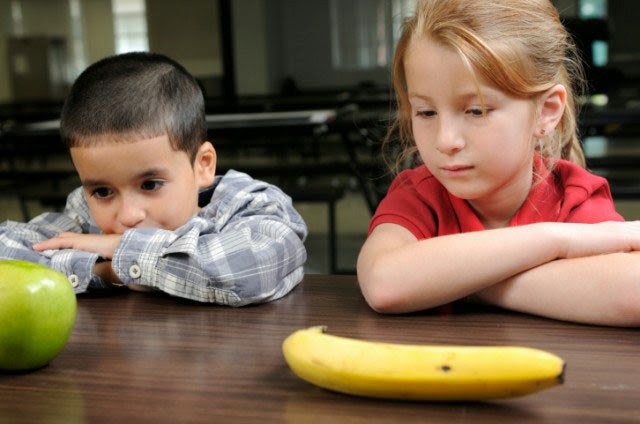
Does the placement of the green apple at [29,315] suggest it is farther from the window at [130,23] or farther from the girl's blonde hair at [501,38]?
the window at [130,23]

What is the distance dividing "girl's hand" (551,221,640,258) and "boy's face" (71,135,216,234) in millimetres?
622

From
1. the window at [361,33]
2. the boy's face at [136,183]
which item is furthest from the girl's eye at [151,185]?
the window at [361,33]

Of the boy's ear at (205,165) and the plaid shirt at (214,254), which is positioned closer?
the plaid shirt at (214,254)

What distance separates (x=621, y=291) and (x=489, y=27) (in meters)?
0.41

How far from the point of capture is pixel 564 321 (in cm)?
91

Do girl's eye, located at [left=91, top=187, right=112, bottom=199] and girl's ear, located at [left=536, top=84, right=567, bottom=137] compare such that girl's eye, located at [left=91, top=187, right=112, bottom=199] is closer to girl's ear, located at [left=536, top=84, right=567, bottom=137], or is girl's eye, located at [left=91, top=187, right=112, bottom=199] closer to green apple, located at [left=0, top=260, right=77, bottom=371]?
green apple, located at [left=0, top=260, right=77, bottom=371]

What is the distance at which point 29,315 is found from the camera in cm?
74

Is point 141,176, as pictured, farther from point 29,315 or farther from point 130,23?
point 130,23

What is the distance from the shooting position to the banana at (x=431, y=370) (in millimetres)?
609

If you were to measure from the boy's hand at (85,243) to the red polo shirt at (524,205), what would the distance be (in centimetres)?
43

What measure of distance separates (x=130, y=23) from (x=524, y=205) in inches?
588

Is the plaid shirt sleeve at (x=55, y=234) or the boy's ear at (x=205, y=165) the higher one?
the boy's ear at (x=205, y=165)

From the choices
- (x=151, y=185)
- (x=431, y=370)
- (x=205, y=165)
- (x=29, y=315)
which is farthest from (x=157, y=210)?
(x=431, y=370)

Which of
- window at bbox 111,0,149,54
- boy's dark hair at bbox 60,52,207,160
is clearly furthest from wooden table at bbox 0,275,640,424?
window at bbox 111,0,149,54
